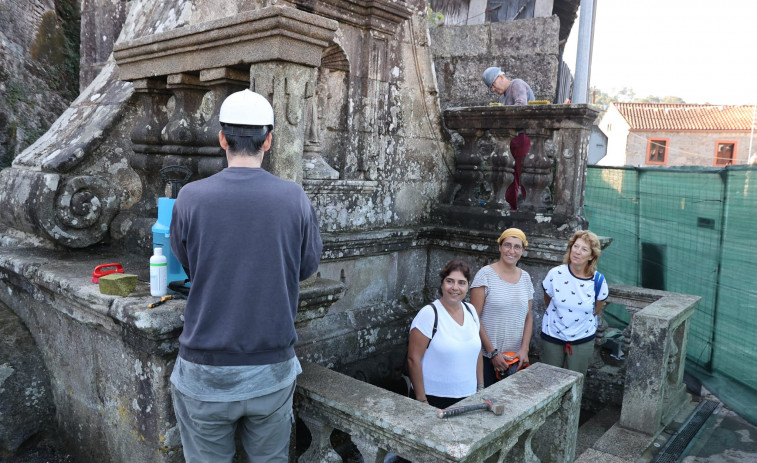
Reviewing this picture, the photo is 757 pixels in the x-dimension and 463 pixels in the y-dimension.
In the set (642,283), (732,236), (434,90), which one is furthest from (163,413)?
(642,283)

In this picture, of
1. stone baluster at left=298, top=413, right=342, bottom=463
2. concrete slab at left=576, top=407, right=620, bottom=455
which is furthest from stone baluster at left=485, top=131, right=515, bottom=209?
stone baluster at left=298, top=413, right=342, bottom=463

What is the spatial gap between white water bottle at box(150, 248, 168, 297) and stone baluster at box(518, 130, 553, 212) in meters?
3.26

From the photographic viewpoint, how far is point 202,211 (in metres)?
1.91

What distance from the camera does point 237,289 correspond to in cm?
190

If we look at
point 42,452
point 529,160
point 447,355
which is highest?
point 529,160

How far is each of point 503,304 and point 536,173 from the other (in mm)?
1285

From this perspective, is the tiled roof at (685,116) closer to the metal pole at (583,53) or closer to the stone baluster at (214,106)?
the metal pole at (583,53)

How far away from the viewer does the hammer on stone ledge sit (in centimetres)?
216

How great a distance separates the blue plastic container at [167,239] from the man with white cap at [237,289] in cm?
62

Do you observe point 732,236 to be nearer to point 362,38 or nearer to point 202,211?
point 362,38

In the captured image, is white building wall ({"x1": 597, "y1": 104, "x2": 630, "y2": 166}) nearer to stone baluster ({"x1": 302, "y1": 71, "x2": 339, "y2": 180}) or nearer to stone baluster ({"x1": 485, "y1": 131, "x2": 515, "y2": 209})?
stone baluster ({"x1": 485, "y1": 131, "x2": 515, "y2": 209})

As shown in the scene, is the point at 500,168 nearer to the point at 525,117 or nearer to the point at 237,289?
the point at 525,117

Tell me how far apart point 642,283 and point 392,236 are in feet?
10.8

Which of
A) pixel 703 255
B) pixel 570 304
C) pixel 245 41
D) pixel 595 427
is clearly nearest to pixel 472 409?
pixel 245 41
